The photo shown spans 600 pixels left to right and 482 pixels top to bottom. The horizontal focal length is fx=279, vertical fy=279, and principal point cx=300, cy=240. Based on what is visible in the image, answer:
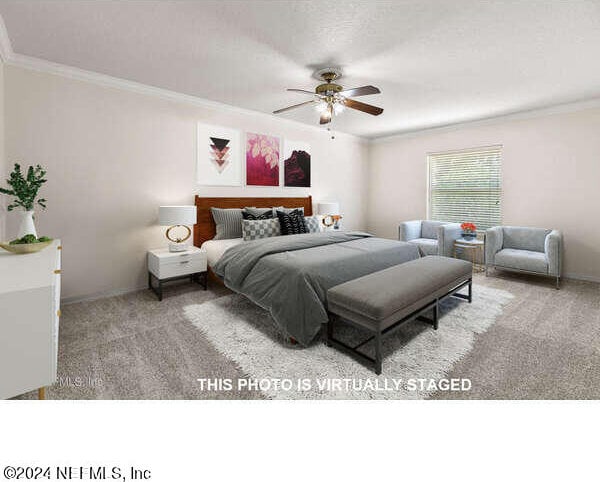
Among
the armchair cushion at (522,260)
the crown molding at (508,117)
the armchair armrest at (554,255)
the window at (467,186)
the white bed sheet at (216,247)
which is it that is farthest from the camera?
the window at (467,186)

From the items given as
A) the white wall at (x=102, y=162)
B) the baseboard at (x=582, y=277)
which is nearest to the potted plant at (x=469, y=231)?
the baseboard at (x=582, y=277)

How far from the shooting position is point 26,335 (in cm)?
121

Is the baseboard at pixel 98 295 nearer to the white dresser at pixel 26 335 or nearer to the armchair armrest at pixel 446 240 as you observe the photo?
the white dresser at pixel 26 335

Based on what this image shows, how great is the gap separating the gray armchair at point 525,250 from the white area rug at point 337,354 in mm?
1301

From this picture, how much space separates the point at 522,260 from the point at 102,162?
5452mm

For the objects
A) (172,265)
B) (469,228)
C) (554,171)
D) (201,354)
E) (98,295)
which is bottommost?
(201,354)

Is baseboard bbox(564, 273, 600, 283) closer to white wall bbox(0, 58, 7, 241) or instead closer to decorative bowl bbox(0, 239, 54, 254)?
decorative bowl bbox(0, 239, 54, 254)

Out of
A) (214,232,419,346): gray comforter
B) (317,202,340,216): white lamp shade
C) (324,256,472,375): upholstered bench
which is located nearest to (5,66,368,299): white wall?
(214,232,419,346): gray comforter

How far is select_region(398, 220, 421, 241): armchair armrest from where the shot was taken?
5.01 meters

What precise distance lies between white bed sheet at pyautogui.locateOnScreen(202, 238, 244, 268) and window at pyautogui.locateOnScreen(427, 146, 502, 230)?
157 inches

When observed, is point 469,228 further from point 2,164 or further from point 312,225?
point 2,164

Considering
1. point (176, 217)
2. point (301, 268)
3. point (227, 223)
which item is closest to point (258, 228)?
point (227, 223)

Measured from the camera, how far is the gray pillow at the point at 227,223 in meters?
3.90

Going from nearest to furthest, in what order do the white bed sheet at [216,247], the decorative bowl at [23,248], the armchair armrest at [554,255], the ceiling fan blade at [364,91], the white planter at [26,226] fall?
the decorative bowl at [23,248], the white planter at [26,226], the ceiling fan blade at [364,91], the white bed sheet at [216,247], the armchair armrest at [554,255]
